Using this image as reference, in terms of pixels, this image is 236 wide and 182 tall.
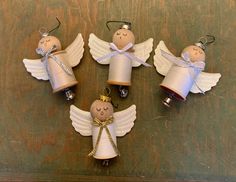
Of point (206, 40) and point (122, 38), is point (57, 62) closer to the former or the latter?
point (122, 38)

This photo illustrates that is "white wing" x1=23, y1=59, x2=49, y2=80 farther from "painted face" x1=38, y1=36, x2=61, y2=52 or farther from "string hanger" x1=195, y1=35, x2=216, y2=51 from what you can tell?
"string hanger" x1=195, y1=35, x2=216, y2=51

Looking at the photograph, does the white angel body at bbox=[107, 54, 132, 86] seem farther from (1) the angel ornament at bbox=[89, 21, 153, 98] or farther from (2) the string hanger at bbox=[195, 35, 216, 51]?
(2) the string hanger at bbox=[195, 35, 216, 51]

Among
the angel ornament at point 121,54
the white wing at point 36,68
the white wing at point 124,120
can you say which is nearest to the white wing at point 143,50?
the angel ornament at point 121,54

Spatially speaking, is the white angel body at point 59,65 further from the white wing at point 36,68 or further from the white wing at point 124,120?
the white wing at point 124,120

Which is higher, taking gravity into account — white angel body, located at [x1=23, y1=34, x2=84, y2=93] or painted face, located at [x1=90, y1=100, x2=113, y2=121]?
white angel body, located at [x1=23, y1=34, x2=84, y2=93]

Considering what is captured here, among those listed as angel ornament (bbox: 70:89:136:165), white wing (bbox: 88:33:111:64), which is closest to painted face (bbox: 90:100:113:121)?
angel ornament (bbox: 70:89:136:165)

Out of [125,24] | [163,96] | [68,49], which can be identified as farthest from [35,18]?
[163,96]

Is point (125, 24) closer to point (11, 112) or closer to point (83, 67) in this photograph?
point (83, 67)

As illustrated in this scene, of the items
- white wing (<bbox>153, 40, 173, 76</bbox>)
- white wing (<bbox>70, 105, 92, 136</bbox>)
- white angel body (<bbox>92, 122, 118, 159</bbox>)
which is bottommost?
white angel body (<bbox>92, 122, 118, 159</bbox>)
